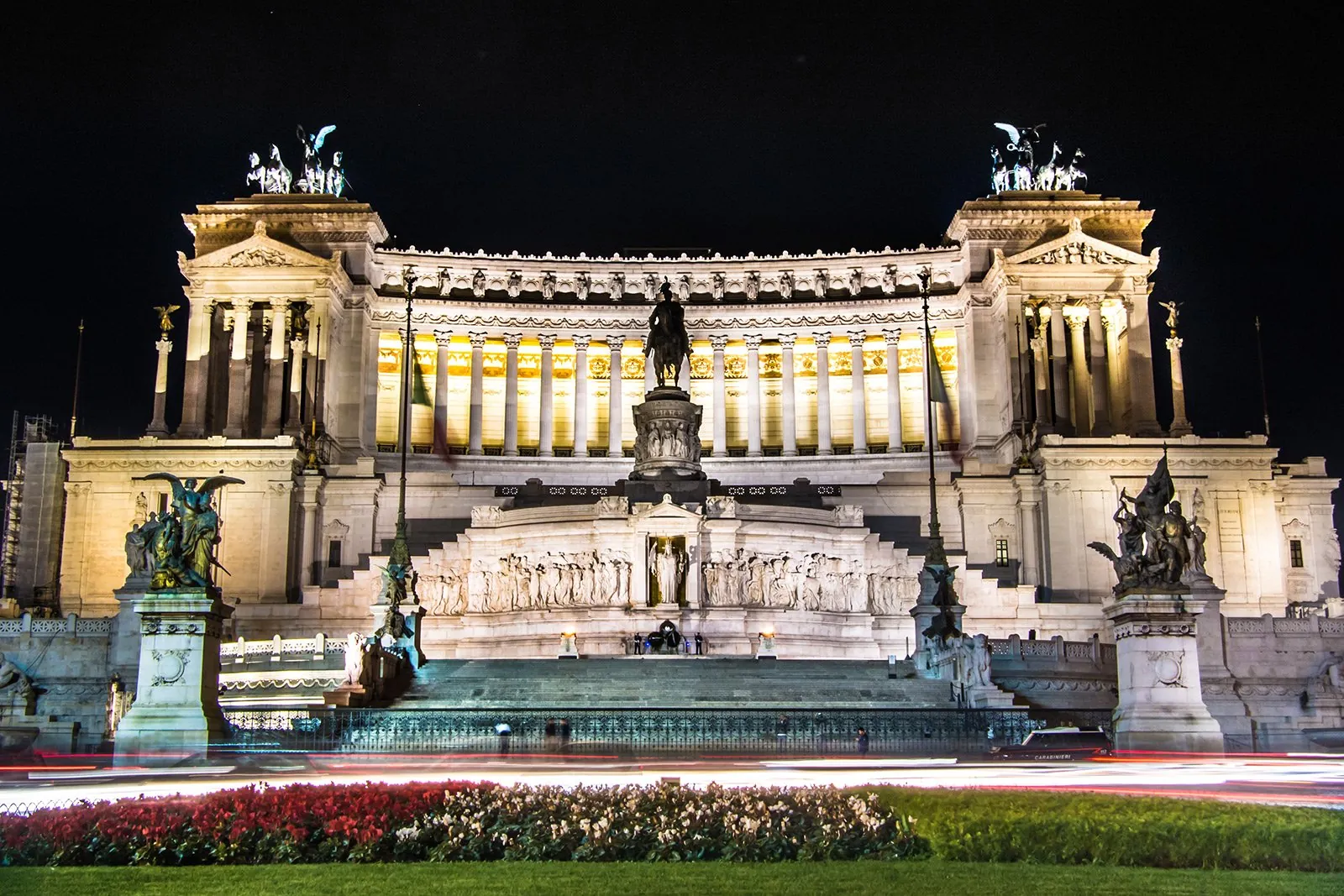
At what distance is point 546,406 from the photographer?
88.5 meters

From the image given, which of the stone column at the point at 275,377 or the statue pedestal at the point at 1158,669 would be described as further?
the stone column at the point at 275,377

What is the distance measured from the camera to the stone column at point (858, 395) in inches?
3423

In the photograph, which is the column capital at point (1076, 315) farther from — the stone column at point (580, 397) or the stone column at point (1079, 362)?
the stone column at point (580, 397)

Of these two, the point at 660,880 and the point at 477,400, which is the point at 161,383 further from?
the point at 660,880

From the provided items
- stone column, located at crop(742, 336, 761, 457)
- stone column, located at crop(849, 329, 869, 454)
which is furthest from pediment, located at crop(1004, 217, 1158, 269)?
stone column, located at crop(742, 336, 761, 457)

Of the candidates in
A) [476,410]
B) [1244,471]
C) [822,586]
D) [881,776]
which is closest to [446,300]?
[476,410]

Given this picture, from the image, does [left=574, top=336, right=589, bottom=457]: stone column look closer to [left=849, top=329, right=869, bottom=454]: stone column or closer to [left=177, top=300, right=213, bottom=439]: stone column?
A: [left=849, top=329, right=869, bottom=454]: stone column

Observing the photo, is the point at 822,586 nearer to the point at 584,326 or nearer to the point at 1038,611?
the point at 1038,611

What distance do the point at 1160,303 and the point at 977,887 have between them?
225ft

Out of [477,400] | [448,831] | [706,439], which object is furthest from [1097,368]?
[448,831]

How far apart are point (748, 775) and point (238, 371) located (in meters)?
61.7

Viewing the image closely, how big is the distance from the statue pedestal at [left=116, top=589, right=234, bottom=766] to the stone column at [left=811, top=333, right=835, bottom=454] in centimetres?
5895

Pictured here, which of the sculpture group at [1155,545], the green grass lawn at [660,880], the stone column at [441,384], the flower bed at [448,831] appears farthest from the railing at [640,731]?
the stone column at [441,384]

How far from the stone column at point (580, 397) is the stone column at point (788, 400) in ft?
38.5
